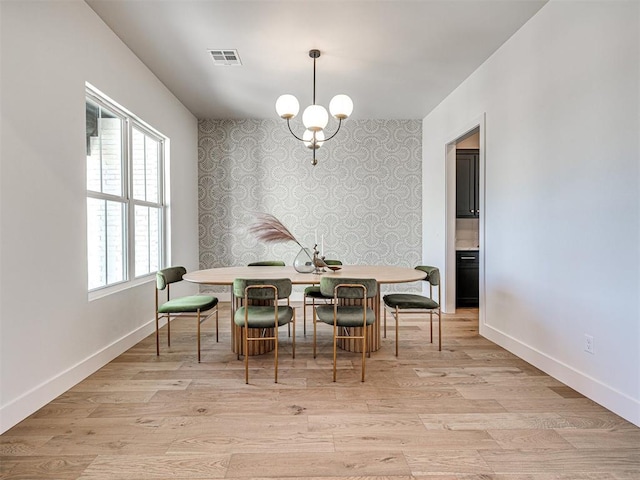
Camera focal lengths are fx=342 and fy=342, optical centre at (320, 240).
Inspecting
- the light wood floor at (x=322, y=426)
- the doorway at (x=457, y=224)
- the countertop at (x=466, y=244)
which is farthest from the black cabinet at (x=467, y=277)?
the light wood floor at (x=322, y=426)

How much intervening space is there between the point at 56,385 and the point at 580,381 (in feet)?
11.7

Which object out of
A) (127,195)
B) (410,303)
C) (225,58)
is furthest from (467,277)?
(127,195)

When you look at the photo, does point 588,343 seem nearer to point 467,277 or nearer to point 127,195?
point 467,277

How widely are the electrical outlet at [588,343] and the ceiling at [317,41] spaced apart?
250 centimetres

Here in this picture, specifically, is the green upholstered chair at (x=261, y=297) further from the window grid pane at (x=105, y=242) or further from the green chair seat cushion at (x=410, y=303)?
the window grid pane at (x=105, y=242)

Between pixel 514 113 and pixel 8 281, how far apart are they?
3965 mm

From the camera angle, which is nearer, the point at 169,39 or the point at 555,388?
the point at 555,388

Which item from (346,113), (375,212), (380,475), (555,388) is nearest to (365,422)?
(380,475)

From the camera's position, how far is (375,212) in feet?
17.9

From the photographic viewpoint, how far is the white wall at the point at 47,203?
1963mm

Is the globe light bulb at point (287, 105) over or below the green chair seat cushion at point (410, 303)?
over

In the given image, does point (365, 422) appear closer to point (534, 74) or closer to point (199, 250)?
point (534, 74)

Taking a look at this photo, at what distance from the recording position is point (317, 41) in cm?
310

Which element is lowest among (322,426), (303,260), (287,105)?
(322,426)
